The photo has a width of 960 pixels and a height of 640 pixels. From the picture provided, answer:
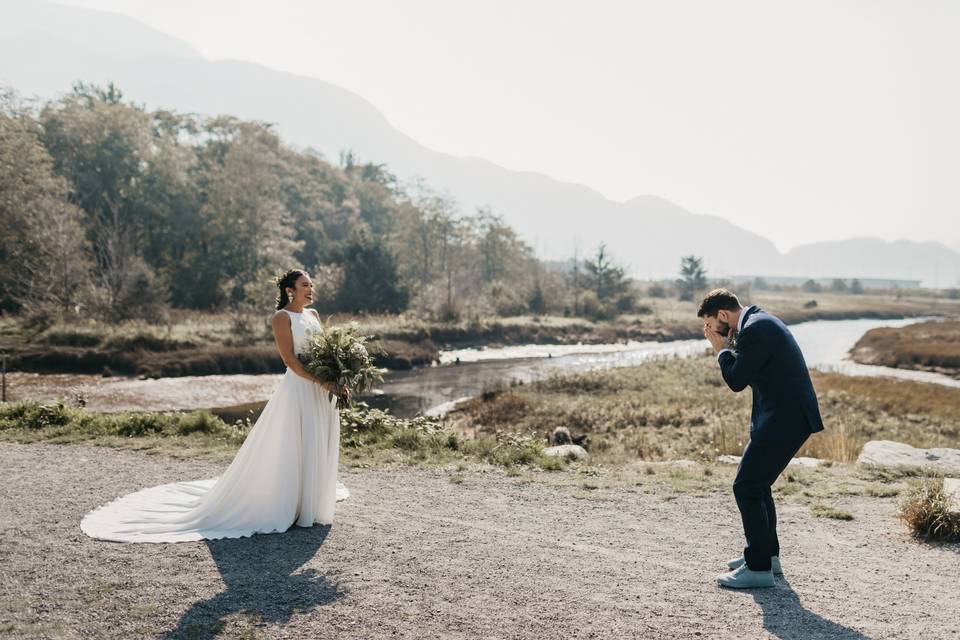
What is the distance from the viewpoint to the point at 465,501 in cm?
843

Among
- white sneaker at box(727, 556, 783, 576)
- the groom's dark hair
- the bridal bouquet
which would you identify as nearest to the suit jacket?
the groom's dark hair

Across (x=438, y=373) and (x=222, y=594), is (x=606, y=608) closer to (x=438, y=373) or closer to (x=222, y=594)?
(x=222, y=594)

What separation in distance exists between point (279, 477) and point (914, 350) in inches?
1642

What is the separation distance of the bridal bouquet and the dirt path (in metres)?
1.52

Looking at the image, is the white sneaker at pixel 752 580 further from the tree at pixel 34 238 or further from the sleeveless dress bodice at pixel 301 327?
the tree at pixel 34 238

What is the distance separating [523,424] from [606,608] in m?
14.0

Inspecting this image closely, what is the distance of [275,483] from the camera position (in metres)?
7.07

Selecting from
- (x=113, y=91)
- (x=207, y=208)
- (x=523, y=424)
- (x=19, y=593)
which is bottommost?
(x=523, y=424)

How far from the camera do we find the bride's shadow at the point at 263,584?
5.00 meters

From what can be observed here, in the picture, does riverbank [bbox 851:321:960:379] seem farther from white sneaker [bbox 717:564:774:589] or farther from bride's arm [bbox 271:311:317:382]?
bride's arm [bbox 271:311:317:382]

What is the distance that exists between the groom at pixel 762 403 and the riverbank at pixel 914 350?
34.8 meters

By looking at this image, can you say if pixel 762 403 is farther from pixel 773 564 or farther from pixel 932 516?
pixel 932 516

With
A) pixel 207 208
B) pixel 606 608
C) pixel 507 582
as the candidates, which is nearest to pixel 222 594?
pixel 507 582

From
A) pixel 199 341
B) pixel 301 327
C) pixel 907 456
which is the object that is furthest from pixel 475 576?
pixel 199 341
